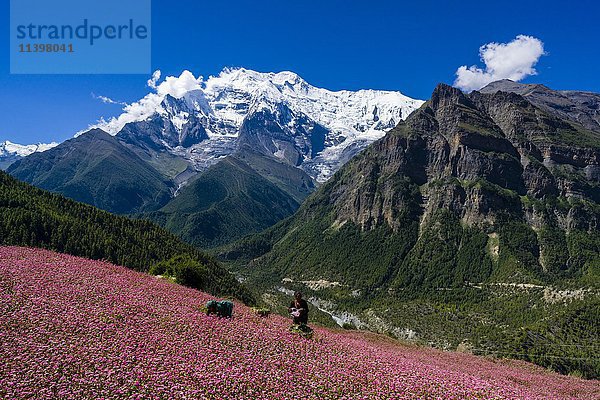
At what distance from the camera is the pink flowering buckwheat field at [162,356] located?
1609 cm

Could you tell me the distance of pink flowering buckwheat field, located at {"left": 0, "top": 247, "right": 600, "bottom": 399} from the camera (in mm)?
16094

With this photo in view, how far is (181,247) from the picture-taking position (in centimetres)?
9831

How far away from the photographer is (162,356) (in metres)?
18.7

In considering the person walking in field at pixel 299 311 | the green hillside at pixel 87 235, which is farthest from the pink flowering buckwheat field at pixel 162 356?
the green hillside at pixel 87 235

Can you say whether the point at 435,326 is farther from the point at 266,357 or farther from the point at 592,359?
the point at 266,357

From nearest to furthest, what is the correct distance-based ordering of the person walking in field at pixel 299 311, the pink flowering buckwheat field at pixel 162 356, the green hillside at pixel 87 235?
the pink flowering buckwheat field at pixel 162 356 < the person walking in field at pixel 299 311 < the green hillside at pixel 87 235

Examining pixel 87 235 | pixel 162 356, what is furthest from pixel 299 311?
pixel 87 235

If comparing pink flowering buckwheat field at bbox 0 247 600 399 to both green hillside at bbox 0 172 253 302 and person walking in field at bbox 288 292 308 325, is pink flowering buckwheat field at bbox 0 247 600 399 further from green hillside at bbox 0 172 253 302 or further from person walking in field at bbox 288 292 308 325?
green hillside at bbox 0 172 253 302

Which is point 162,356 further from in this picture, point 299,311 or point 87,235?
point 87,235

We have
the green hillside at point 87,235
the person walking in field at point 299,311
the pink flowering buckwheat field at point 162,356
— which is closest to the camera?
the pink flowering buckwheat field at point 162,356

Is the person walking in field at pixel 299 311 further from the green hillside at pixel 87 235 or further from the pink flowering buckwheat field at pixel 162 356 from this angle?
the green hillside at pixel 87 235

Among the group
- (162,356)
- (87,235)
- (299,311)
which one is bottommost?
(299,311)

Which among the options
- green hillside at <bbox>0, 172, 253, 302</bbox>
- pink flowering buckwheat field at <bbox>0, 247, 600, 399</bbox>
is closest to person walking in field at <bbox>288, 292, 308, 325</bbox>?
pink flowering buckwheat field at <bbox>0, 247, 600, 399</bbox>

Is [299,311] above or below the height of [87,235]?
below
